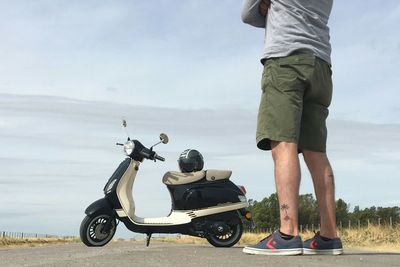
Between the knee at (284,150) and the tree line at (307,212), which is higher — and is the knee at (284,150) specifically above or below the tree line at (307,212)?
below

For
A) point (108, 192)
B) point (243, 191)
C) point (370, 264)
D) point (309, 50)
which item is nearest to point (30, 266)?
point (370, 264)

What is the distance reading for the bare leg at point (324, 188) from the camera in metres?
4.70

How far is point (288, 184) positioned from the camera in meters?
4.34

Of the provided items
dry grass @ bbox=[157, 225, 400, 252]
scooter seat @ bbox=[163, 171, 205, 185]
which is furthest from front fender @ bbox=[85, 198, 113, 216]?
dry grass @ bbox=[157, 225, 400, 252]

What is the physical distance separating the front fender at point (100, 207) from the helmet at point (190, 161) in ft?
3.40

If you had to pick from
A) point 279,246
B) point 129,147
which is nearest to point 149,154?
point 129,147

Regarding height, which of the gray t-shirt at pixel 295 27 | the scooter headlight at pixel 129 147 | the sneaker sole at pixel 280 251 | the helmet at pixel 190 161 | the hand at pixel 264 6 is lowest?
the sneaker sole at pixel 280 251

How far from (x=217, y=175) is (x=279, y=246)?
3327mm

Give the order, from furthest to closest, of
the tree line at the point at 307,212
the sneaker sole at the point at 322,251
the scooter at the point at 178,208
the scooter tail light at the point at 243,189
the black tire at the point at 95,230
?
the tree line at the point at 307,212, the scooter tail light at the point at 243,189, the scooter at the point at 178,208, the black tire at the point at 95,230, the sneaker sole at the point at 322,251

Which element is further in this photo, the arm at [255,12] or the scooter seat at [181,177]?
the scooter seat at [181,177]

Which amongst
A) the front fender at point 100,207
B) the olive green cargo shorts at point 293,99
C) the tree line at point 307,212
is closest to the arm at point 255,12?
the olive green cargo shorts at point 293,99

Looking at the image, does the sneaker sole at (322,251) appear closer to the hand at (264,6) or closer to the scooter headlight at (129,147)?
the hand at (264,6)

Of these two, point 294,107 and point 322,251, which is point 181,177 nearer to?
point 322,251

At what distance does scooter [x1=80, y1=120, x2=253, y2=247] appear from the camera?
721 centimetres
